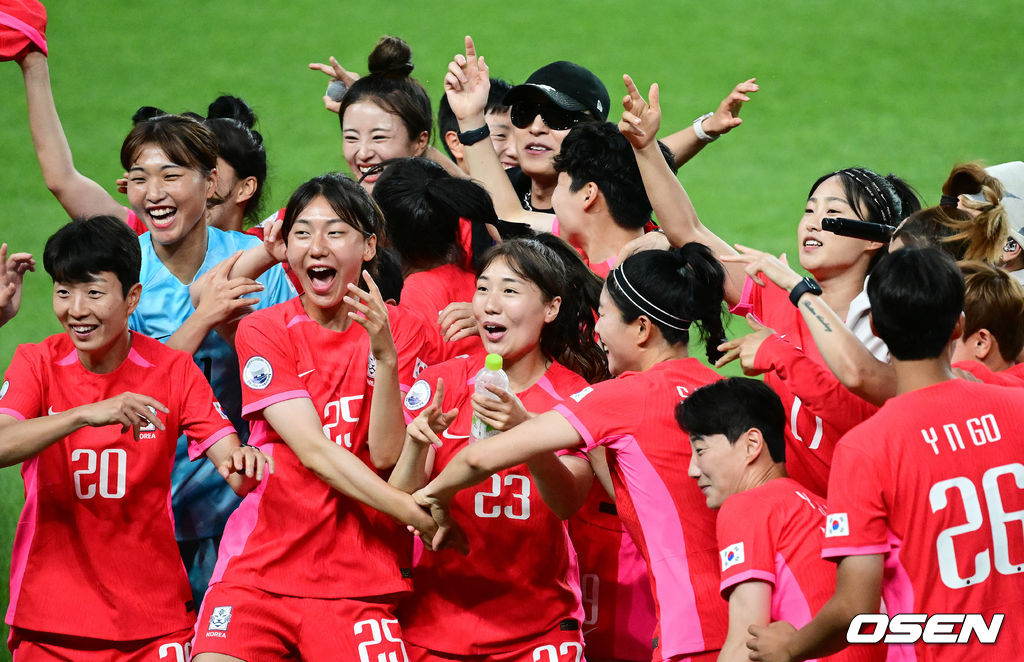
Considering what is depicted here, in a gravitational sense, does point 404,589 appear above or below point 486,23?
below

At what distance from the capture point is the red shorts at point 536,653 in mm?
3625

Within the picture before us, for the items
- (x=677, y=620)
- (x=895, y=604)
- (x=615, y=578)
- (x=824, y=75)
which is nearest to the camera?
(x=895, y=604)

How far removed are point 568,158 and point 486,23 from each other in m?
9.52

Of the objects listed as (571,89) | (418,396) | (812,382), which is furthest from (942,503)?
(571,89)

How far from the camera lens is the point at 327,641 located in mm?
3502

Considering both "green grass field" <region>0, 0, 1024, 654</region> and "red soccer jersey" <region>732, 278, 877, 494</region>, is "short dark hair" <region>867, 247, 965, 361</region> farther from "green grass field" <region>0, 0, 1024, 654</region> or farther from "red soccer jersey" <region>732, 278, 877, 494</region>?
"green grass field" <region>0, 0, 1024, 654</region>

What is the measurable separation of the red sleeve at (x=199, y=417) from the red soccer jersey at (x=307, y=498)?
0.38ft

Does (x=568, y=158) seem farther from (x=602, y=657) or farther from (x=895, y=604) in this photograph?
(x=895, y=604)

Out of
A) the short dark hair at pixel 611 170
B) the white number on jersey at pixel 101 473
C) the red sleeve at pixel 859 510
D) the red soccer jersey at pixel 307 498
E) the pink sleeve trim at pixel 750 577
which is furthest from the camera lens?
the short dark hair at pixel 611 170

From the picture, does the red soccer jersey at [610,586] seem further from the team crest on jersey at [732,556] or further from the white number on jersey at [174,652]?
the white number on jersey at [174,652]

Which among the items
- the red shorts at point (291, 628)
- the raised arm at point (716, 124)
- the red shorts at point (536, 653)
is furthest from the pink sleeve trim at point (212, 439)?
the raised arm at point (716, 124)

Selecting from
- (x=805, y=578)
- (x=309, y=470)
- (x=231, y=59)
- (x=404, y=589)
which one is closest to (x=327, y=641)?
(x=404, y=589)

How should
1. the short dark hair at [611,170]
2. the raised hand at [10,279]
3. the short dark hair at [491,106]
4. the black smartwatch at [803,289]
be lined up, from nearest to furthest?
the black smartwatch at [803,289] < the raised hand at [10,279] < the short dark hair at [611,170] < the short dark hair at [491,106]

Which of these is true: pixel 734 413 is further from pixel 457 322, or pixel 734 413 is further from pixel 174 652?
pixel 174 652
